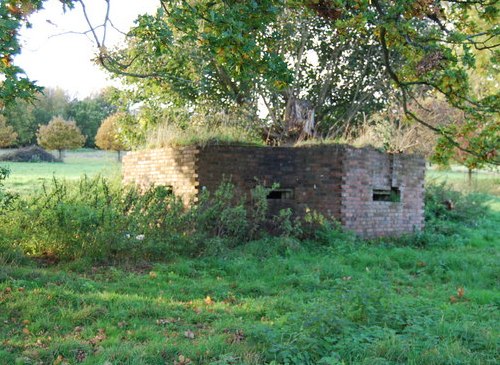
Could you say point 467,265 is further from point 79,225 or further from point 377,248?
point 79,225

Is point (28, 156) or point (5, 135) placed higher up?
point (5, 135)

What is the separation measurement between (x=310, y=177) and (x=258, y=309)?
17.1ft

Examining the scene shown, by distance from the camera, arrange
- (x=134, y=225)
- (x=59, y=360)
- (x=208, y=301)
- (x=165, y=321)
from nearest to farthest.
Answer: (x=59, y=360), (x=165, y=321), (x=208, y=301), (x=134, y=225)

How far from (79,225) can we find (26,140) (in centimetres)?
4551

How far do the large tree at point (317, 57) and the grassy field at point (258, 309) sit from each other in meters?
2.33

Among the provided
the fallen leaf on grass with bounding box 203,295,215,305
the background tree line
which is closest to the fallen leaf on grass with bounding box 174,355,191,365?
the fallen leaf on grass with bounding box 203,295,215,305

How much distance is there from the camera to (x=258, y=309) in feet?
20.0

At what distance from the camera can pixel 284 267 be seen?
27.7ft

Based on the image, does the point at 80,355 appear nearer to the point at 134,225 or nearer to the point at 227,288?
the point at 227,288

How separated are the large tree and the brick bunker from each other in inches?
60.4

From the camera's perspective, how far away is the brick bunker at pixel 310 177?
10766 mm

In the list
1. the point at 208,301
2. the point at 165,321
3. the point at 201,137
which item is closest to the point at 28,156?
the point at 201,137

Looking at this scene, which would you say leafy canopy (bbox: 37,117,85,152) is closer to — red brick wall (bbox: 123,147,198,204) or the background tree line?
the background tree line

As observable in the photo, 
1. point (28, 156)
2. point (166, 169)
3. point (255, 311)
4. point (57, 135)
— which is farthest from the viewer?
point (57, 135)
